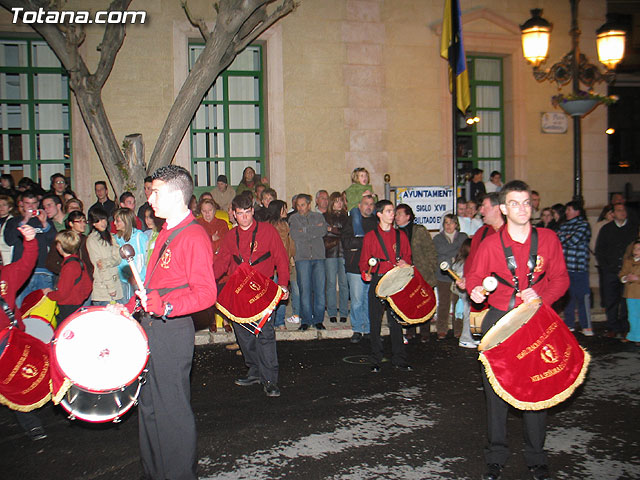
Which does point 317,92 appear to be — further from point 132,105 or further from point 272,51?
point 132,105

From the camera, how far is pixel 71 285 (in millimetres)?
7281

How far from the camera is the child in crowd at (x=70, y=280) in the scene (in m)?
7.26

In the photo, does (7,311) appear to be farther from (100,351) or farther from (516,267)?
(516,267)

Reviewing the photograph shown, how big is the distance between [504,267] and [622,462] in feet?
6.41

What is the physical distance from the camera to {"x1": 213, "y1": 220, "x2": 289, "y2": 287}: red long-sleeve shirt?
711 cm

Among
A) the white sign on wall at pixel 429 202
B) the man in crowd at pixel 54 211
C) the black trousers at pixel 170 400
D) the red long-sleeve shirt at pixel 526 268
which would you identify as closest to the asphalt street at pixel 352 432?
the black trousers at pixel 170 400

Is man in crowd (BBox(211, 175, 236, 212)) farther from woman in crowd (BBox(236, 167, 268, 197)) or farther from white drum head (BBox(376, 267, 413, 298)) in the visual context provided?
white drum head (BBox(376, 267, 413, 298))

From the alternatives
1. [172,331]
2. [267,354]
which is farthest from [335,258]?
[172,331]

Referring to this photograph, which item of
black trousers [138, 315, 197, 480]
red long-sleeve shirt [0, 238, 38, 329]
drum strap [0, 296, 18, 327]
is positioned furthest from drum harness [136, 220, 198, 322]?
red long-sleeve shirt [0, 238, 38, 329]

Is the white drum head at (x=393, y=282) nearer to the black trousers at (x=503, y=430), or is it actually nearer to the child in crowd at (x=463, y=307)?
the child in crowd at (x=463, y=307)

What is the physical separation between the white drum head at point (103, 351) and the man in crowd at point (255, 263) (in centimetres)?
299

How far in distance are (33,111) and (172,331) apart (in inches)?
439

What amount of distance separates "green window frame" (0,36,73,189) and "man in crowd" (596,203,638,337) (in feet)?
35.5

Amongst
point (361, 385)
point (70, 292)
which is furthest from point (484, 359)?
point (70, 292)
